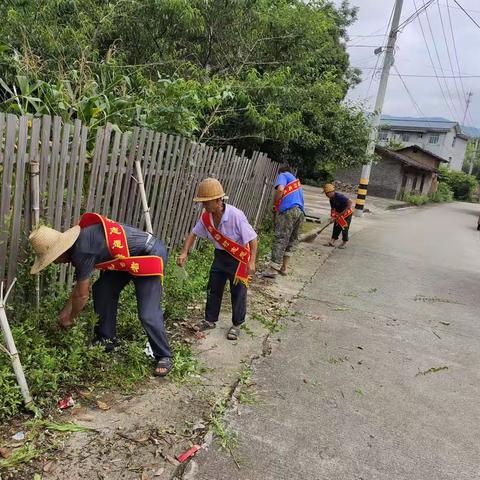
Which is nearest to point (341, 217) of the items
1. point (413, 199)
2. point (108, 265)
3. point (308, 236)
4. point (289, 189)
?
point (308, 236)

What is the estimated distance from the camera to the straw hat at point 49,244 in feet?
9.48

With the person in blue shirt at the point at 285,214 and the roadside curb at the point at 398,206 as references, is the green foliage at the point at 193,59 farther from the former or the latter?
the roadside curb at the point at 398,206

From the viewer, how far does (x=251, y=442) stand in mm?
2910

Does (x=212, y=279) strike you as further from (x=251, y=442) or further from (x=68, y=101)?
(x=68, y=101)

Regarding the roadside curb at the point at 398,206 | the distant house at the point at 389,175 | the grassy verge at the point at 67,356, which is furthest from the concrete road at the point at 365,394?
the distant house at the point at 389,175

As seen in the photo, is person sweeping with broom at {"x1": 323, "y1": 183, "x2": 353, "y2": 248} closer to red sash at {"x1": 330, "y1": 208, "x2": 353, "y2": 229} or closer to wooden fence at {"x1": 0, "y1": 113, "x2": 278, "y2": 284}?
red sash at {"x1": 330, "y1": 208, "x2": 353, "y2": 229}

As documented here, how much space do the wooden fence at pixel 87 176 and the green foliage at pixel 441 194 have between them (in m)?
38.4

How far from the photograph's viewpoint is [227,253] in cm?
441

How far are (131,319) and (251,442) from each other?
1640mm

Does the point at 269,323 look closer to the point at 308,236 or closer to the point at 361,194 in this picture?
the point at 308,236

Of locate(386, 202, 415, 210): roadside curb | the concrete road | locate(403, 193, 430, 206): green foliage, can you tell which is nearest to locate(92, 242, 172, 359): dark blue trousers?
the concrete road

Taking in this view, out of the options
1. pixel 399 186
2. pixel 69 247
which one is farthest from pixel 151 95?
pixel 399 186

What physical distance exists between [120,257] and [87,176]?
1283 millimetres

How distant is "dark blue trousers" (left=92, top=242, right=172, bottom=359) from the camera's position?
3.41 meters
